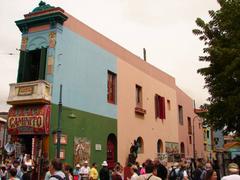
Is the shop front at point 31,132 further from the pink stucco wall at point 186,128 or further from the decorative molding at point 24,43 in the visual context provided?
the pink stucco wall at point 186,128

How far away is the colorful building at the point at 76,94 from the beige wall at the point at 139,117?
72 mm

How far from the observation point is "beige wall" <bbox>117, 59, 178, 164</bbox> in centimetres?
2461

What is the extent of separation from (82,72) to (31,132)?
5.05 meters

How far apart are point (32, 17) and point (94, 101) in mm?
6204

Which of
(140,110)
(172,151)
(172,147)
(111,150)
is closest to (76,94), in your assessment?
(111,150)

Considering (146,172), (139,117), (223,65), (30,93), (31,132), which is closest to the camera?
(146,172)

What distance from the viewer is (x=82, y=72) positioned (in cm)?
2084

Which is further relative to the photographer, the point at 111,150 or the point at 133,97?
the point at 133,97

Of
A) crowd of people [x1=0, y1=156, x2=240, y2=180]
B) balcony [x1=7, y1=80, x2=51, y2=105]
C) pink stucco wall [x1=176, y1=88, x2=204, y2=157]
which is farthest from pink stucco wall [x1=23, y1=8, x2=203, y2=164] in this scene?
crowd of people [x1=0, y1=156, x2=240, y2=180]

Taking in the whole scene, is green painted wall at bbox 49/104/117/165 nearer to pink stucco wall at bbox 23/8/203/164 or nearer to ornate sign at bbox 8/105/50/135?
ornate sign at bbox 8/105/50/135

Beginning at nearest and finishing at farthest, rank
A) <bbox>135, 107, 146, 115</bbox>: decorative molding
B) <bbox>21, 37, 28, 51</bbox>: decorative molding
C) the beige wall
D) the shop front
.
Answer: the shop front → <bbox>21, 37, 28, 51</bbox>: decorative molding → the beige wall → <bbox>135, 107, 146, 115</bbox>: decorative molding

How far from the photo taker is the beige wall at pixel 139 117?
80.7 ft

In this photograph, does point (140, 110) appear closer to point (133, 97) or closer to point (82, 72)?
point (133, 97)

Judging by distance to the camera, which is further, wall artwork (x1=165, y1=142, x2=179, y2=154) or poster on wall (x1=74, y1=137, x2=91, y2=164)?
wall artwork (x1=165, y1=142, x2=179, y2=154)
